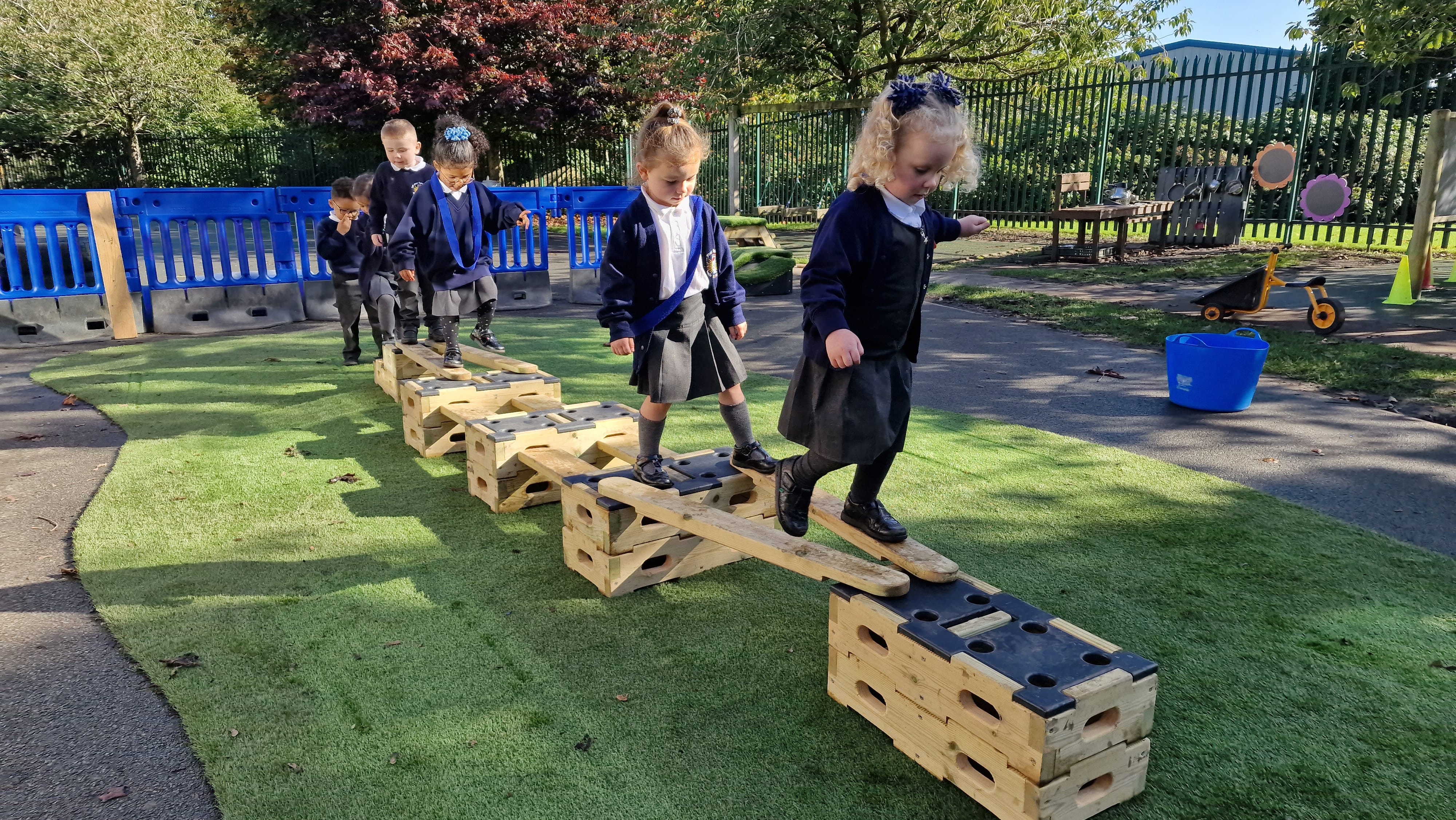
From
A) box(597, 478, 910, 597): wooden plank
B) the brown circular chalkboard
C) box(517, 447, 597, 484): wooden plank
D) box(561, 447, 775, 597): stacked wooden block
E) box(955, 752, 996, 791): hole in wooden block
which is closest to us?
box(955, 752, 996, 791): hole in wooden block

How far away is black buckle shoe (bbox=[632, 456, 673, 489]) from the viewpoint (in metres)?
3.69

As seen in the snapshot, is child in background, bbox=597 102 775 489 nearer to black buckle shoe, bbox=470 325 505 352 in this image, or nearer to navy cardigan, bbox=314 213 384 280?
black buckle shoe, bbox=470 325 505 352

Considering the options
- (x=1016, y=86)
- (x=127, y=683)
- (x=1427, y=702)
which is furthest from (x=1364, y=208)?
(x=127, y=683)

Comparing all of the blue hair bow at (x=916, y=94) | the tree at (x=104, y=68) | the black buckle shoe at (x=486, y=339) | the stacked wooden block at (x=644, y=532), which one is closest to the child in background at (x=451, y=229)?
the black buckle shoe at (x=486, y=339)

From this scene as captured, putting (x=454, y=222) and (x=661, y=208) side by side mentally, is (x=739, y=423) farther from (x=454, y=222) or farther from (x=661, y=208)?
(x=454, y=222)

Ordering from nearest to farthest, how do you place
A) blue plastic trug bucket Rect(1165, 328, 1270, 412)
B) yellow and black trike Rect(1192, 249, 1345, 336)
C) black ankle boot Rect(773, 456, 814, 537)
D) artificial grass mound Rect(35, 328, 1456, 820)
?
artificial grass mound Rect(35, 328, 1456, 820) < black ankle boot Rect(773, 456, 814, 537) < blue plastic trug bucket Rect(1165, 328, 1270, 412) < yellow and black trike Rect(1192, 249, 1345, 336)

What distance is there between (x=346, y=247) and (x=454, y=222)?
2055 mm

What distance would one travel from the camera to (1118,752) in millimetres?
2260

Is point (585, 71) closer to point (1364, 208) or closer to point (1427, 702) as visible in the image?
point (1364, 208)

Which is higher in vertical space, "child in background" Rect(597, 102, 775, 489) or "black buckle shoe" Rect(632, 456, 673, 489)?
"child in background" Rect(597, 102, 775, 489)

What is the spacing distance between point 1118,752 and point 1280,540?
2.27 metres

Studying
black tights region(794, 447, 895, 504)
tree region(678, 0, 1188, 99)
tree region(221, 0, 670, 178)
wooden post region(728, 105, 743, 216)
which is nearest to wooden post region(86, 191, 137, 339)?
black tights region(794, 447, 895, 504)

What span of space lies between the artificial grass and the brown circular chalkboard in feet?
14.0

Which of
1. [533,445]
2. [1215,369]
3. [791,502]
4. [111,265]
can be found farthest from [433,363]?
[111,265]
